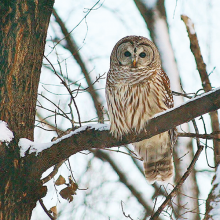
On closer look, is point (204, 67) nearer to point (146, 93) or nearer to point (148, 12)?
point (146, 93)

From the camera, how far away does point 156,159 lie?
15.6 feet

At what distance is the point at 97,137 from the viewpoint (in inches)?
131

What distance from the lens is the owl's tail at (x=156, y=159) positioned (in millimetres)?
4703

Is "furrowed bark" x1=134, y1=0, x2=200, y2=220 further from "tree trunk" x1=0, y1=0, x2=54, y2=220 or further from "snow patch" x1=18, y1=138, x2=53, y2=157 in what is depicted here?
"snow patch" x1=18, y1=138, x2=53, y2=157


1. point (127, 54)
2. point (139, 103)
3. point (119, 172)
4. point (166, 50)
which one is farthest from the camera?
point (119, 172)

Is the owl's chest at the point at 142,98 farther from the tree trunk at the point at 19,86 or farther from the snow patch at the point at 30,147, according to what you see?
the snow patch at the point at 30,147

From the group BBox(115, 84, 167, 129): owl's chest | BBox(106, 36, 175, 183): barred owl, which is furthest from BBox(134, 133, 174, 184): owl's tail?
BBox(115, 84, 167, 129): owl's chest

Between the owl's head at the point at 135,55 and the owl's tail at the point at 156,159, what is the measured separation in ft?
2.98

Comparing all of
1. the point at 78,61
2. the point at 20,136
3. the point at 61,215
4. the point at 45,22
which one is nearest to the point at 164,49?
the point at 78,61

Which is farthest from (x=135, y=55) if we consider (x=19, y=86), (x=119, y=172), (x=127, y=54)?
(x=119, y=172)

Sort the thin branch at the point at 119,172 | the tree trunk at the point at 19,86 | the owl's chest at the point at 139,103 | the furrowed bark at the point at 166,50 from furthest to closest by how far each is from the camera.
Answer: the thin branch at the point at 119,172, the furrowed bark at the point at 166,50, the owl's chest at the point at 139,103, the tree trunk at the point at 19,86

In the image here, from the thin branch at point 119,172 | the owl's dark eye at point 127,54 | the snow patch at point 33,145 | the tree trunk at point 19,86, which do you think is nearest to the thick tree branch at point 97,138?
the snow patch at point 33,145

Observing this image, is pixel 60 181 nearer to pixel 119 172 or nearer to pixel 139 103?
pixel 139 103

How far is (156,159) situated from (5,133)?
211 centimetres
